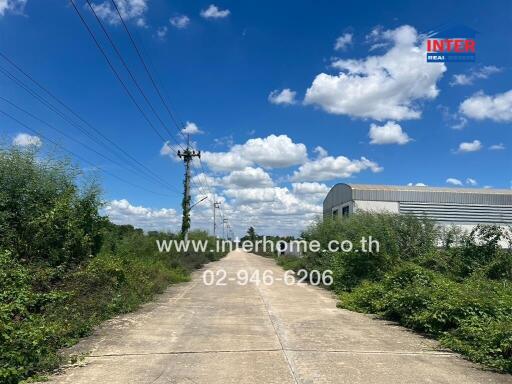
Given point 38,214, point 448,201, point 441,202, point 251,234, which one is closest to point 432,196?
point 441,202

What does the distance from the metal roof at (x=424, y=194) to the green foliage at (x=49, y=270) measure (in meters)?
26.2

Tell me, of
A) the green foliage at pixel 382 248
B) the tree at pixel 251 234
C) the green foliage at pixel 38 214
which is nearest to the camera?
the green foliage at pixel 38 214

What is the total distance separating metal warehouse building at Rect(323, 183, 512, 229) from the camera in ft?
124

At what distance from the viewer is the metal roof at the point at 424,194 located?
125 feet

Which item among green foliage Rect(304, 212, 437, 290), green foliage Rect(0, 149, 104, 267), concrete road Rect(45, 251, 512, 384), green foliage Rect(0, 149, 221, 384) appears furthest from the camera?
green foliage Rect(304, 212, 437, 290)

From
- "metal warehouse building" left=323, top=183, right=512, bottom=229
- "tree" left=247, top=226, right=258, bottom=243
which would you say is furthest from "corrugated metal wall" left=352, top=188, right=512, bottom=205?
"tree" left=247, top=226, right=258, bottom=243

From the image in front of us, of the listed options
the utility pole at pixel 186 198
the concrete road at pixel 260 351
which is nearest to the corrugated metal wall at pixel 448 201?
the utility pole at pixel 186 198

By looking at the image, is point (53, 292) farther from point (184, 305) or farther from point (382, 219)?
point (382, 219)

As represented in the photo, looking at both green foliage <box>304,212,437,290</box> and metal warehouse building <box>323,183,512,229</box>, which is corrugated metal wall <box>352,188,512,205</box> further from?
green foliage <box>304,212,437,290</box>

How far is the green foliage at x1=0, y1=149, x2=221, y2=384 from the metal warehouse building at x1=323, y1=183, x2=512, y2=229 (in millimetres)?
26251

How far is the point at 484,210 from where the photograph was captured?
39.1 m

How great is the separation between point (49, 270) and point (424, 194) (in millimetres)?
33915

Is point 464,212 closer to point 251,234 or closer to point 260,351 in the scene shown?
point 260,351

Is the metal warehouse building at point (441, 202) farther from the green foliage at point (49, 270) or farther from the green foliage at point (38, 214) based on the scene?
the green foliage at point (38, 214)
